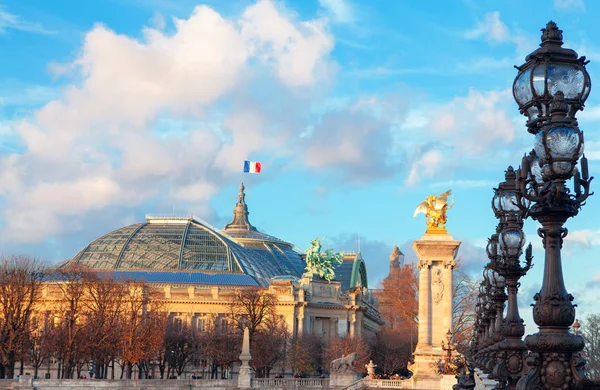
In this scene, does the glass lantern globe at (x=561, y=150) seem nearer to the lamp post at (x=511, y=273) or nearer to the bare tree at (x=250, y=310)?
the lamp post at (x=511, y=273)

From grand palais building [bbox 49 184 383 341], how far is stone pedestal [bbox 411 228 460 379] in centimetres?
5392

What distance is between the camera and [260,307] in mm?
111312

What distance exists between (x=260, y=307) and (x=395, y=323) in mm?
33312

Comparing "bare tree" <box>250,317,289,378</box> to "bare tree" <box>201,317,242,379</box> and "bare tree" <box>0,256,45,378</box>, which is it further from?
"bare tree" <box>0,256,45,378</box>

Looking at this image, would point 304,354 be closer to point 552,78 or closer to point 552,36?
point 552,36

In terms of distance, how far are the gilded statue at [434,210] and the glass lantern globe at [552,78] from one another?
207 ft

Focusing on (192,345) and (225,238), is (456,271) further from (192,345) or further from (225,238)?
(225,238)

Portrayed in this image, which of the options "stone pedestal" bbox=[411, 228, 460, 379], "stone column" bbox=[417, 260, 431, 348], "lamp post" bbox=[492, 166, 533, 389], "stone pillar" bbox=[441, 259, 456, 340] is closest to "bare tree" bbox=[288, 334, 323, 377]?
"stone column" bbox=[417, 260, 431, 348]

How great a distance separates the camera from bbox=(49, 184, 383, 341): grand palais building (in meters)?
137

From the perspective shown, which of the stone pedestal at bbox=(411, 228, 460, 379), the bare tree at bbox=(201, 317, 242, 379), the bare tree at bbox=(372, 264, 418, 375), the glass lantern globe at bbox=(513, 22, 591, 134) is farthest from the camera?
the bare tree at bbox=(372, 264, 418, 375)

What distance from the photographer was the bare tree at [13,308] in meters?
80.2

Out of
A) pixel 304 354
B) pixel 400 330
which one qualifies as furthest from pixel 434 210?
pixel 400 330

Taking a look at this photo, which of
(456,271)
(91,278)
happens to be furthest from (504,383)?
(456,271)

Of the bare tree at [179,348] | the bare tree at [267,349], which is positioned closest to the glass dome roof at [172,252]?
the bare tree at [267,349]
